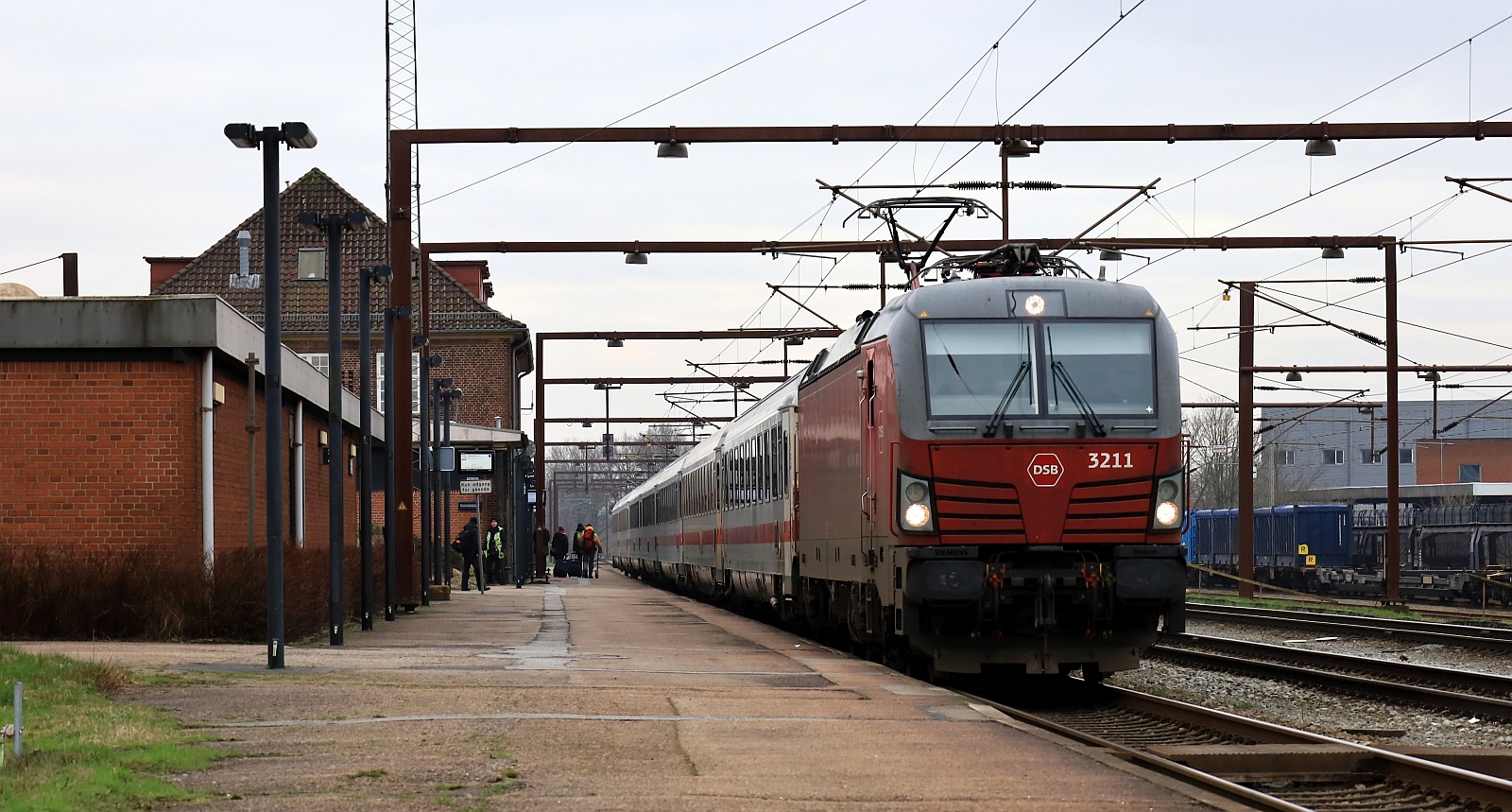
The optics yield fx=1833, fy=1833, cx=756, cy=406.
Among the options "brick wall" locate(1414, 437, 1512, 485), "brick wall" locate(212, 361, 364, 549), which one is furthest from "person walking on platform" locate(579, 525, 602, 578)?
"brick wall" locate(1414, 437, 1512, 485)

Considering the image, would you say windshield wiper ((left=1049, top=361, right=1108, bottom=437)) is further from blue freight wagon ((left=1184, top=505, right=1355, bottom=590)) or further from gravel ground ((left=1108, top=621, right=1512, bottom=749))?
blue freight wagon ((left=1184, top=505, right=1355, bottom=590))

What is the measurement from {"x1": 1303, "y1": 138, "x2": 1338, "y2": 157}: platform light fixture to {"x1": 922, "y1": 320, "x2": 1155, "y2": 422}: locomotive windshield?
9771 mm

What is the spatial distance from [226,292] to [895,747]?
49296 mm

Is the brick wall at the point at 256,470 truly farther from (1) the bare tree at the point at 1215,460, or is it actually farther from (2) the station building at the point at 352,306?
(1) the bare tree at the point at 1215,460

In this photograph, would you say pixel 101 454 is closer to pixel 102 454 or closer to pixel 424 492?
pixel 102 454

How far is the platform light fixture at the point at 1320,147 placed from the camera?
75.5 ft

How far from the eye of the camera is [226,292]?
2201 inches

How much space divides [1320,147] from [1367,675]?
784 cm

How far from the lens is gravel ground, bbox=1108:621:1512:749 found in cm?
1277

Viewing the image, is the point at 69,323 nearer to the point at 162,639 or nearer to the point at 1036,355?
the point at 162,639

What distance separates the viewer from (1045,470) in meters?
13.7

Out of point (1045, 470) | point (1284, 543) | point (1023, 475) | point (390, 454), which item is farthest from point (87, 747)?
point (1284, 543)

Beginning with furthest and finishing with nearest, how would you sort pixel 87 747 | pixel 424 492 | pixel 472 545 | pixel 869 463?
pixel 472 545 < pixel 424 492 < pixel 869 463 < pixel 87 747

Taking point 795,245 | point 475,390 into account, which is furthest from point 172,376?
point 475,390
